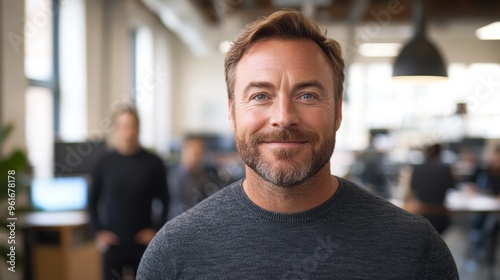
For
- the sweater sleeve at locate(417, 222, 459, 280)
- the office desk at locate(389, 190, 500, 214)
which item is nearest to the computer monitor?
the office desk at locate(389, 190, 500, 214)

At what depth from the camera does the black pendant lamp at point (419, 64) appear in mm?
3730

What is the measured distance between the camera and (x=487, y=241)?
6.52 m

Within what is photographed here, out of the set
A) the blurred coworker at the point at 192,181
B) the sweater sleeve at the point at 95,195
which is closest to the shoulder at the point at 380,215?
the sweater sleeve at the point at 95,195

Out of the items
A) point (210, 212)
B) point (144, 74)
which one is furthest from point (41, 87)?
point (210, 212)

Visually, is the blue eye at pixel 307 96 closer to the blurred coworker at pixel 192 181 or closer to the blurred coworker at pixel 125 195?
A: the blurred coworker at pixel 125 195

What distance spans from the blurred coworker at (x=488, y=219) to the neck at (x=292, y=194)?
18.6 feet

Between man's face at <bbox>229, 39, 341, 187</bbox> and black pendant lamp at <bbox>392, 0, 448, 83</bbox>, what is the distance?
2902 millimetres

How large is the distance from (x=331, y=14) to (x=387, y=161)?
3.11m

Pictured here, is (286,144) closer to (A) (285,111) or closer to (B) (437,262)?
(A) (285,111)

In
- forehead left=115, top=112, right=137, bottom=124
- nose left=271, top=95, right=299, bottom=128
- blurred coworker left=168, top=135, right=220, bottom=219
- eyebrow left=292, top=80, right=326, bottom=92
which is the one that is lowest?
blurred coworker left=168, top=135, right=220, bottom=219

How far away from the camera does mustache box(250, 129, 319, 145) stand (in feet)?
3.18

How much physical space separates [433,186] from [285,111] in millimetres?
4565

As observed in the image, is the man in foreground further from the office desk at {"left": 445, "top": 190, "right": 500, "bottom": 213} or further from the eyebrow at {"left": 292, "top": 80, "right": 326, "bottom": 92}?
the office desk at {"left": 445, "top": 190, "right": 500, "bottom": 213}

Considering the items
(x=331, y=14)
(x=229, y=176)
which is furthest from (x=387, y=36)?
(x=229, y=176)
